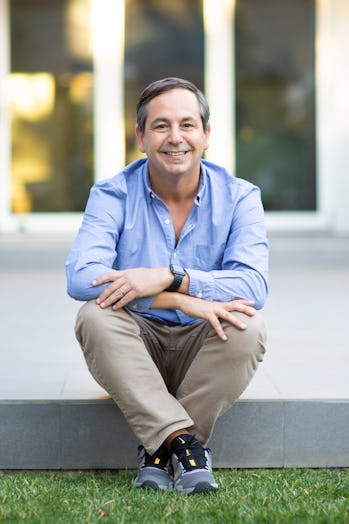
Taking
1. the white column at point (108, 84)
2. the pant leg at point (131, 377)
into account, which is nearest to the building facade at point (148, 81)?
the white column at point (108, 84)

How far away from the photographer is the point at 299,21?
31.9 feet

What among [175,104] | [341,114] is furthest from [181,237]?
[341,114]

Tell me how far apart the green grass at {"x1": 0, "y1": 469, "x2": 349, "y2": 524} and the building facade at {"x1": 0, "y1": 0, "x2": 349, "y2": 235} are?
6.58 metres

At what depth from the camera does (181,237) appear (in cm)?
341

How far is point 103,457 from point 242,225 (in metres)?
0.93

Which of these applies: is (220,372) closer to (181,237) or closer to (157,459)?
(157,459)

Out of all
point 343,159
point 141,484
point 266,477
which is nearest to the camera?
point 141,484

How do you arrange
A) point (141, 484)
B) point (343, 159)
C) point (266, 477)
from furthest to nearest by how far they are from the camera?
1. point (343, 159)
2. point (266, 477)
3. point (141, 484)

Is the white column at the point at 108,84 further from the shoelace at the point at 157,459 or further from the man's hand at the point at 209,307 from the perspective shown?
the shoelace at the point at 157,459

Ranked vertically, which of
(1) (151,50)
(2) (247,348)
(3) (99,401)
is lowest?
(3) (99,401)

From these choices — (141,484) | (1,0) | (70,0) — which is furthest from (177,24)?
(141,484)

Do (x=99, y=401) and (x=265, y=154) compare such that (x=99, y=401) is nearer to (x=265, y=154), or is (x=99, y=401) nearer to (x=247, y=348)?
(x=247, y=348)

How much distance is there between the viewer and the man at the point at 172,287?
10.3ft

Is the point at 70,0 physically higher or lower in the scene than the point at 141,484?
higher
